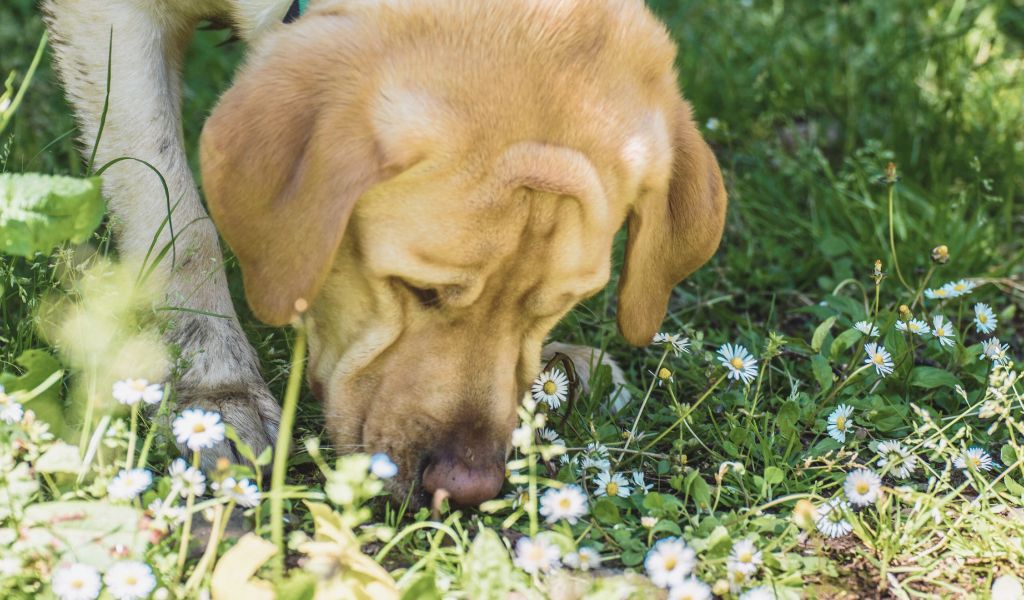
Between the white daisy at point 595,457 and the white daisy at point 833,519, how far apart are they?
0.55 metres

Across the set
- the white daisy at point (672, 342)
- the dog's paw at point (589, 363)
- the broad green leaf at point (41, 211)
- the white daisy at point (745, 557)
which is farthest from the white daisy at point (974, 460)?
the broad green leaf at point (41, 211)

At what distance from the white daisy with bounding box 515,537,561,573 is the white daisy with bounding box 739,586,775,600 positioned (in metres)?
0.40

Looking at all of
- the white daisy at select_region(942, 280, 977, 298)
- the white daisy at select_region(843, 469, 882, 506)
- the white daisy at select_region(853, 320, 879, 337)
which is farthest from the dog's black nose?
the white daisy at select_region(942, 280, 977, 298)

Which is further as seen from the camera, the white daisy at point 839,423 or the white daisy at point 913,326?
the white daisy at point 913,326

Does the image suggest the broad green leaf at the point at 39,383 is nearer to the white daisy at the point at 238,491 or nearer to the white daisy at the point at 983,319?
the white daisy at the point at 238,491

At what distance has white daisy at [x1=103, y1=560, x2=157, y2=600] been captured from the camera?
7.12 ft

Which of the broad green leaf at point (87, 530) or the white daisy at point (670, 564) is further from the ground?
the broad green leaf at point (87, 530)

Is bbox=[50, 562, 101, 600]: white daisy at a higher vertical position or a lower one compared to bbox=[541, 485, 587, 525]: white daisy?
higher

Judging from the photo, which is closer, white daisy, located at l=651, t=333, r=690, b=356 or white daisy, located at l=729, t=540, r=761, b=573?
white daisy, located at l=729, t=540, r=761, b=573

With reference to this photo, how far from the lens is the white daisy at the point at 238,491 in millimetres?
2330

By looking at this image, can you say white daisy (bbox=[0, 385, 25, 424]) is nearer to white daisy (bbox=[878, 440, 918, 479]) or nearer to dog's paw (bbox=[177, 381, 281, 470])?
dog's paw (bbox=[177, 381, 281, 470])

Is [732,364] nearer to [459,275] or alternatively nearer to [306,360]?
[459,275]

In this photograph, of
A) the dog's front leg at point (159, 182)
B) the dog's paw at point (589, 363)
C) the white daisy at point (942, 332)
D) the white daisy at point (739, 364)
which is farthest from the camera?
the dog's paw at point (589, 363)

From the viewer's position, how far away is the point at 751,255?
4559 mm
